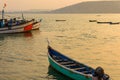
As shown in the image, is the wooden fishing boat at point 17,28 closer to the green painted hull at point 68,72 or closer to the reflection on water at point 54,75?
the reflection on water at point 54,75

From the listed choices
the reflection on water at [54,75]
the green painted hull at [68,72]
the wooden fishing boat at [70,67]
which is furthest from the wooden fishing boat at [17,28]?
the green painted hull at [68,72]

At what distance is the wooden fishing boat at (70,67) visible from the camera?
19297mm

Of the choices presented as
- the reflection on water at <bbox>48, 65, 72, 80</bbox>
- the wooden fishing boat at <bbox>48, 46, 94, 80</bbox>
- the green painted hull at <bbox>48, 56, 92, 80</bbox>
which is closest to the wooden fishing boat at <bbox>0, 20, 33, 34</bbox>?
the wooden fishing boat at <bbox>48, 46, 94, 80</bbox>

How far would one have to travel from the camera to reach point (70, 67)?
71.6 feet

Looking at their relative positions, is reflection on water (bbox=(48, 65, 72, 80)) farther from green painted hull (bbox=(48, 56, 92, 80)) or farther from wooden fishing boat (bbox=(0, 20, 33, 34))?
wooden fishing boat (bbox=(0, 20, 33, 34))

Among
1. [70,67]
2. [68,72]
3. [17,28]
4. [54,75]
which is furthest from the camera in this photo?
[17,28]

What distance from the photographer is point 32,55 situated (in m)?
32.8

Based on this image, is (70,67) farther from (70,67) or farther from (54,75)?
(54,75)

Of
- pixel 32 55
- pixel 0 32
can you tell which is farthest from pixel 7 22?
pixel 32 55

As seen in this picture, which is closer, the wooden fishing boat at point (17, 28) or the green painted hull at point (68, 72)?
the green painted hull at point (68, 72)

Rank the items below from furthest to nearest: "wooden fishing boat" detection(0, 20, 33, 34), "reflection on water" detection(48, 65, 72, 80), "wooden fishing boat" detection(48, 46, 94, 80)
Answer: "wooden fishing boat" detection(0, 20, 33, 34), "reflection on water" detection(48, 65, 72, 80), "wooden fishing boat" detection(48, 46, 94, 80)

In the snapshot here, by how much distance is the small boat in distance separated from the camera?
1930 cm

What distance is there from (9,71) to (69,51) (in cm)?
1216

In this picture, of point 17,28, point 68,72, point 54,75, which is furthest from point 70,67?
point 17,28
